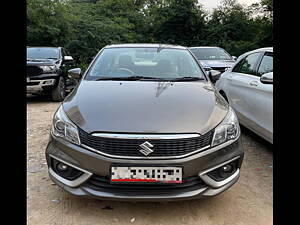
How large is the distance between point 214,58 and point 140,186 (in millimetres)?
7464

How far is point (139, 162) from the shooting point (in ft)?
6.98

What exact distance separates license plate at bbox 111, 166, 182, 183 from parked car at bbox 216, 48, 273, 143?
1745 mm

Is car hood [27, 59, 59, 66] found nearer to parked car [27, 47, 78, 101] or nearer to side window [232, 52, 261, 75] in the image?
parked car [27, 47, 78, 101]

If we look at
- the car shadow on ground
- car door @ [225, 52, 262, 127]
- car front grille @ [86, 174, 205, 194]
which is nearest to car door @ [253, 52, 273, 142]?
car door @ [225, 52, 262, 127]

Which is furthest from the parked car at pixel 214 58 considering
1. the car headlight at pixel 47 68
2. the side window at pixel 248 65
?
the car headlight at pixel 47 68

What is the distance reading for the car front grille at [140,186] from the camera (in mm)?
2176

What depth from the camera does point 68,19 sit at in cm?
1394

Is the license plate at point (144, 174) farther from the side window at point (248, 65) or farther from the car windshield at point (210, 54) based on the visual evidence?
the car windshield at point (210, 54)

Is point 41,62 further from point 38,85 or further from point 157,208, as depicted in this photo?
point 157,208

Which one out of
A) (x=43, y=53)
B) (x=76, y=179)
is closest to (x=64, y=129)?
(x=76, y=179)

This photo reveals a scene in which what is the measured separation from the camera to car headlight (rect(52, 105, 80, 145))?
90.2 inches
